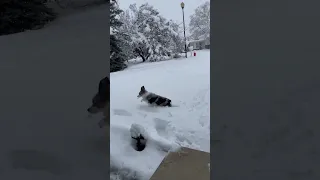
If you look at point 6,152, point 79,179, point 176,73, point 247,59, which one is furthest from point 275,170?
point 176,73

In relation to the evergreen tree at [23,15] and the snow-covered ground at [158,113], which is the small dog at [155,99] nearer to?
the snow-covered ground at [158,113]

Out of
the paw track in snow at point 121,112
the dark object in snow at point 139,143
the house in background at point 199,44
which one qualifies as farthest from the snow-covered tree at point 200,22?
the dark object in snow at point 139,143

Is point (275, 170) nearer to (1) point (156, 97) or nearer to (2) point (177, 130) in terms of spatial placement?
(2) point (177, 130)

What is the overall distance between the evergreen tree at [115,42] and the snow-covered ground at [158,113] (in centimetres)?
12

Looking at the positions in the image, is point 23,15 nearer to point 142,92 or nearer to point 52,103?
point 52,103

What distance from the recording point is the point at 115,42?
3881 mm

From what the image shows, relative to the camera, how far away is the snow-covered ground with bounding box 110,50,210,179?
8.71 feet

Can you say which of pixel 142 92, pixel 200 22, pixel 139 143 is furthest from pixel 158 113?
pixel 200 22

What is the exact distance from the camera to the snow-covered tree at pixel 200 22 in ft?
12.1

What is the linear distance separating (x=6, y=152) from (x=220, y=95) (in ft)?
3.90

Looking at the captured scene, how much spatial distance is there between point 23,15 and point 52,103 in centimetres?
51

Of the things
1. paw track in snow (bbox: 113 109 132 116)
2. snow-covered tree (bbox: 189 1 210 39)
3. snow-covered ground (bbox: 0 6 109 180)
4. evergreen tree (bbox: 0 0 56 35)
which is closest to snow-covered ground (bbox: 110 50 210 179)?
paw track in snow (bbox: 113 109 132 116)

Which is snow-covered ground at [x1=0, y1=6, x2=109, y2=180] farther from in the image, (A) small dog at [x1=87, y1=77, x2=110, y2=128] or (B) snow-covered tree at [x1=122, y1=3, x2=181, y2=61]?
(B) snow-covered tree at [x1=122, y1=3, x2=181, y2=61]

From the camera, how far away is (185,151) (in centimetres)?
251
